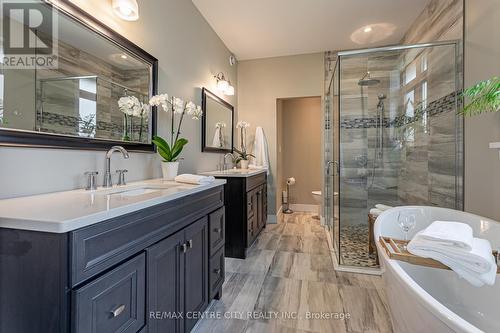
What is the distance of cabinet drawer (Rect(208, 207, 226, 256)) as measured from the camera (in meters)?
1.61

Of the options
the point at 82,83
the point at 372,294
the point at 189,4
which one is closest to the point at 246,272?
the point at 372,294

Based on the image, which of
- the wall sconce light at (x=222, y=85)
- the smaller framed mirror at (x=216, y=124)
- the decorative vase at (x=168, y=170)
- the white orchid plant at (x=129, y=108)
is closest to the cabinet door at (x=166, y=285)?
the decorative vase at (x=168, y=170)

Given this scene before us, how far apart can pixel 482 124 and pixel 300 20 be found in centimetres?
216

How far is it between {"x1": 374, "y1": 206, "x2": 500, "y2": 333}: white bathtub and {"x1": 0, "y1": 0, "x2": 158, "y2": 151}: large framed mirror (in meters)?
1.59

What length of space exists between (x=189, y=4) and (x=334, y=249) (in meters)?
3.16

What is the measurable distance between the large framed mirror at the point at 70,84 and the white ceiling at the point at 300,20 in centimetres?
150

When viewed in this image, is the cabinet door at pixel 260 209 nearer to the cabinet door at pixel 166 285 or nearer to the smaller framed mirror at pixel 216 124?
the smaller framed mirror at pixel 216 124

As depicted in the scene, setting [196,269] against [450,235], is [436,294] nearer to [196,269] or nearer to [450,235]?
[450,235]

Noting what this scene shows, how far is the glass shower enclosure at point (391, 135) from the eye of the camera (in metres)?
2.08

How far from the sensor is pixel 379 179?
10.1ft

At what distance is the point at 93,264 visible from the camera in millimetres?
739

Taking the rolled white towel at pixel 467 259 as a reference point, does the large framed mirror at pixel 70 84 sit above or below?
above

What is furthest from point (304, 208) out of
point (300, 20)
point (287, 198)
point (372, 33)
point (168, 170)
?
point (168, 170)

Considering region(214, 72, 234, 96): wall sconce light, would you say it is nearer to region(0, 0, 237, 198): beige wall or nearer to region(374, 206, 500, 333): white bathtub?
region(0, 0, 237, 198): beige wall
